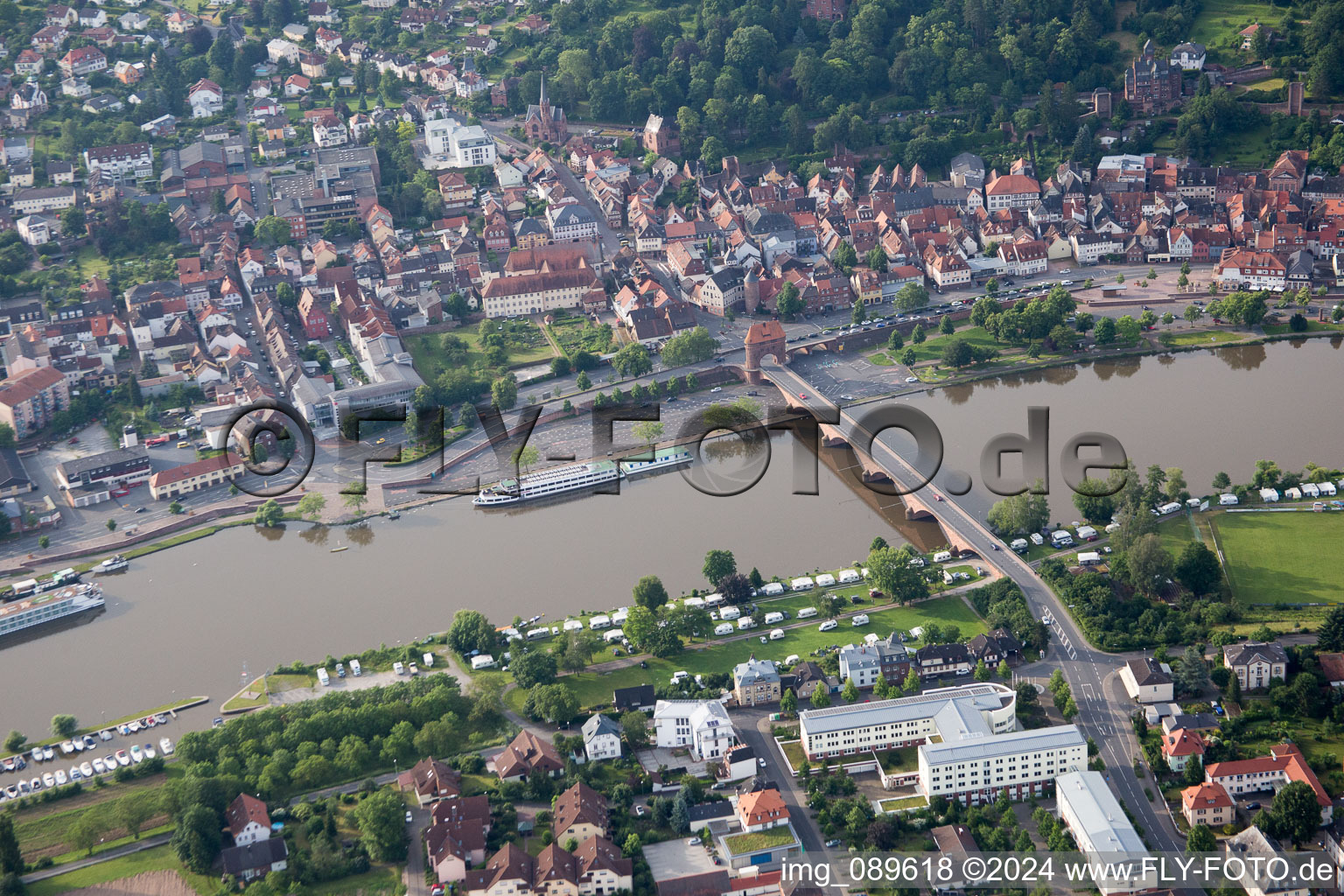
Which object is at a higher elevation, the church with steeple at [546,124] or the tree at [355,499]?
the church with steeple at [546,124]

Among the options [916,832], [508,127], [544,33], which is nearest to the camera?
[916,832]

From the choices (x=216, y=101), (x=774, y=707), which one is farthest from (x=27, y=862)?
(x=216, y=101)

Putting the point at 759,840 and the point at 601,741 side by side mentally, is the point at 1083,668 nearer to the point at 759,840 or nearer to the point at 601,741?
the point at 759,840

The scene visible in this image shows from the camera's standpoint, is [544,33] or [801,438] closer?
[801,438]

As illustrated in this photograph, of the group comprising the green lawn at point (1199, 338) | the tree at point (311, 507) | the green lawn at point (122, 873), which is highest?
the green lawn at point (1199, 338)

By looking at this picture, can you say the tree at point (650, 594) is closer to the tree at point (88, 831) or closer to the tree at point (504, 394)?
the tree at point (88, 831)

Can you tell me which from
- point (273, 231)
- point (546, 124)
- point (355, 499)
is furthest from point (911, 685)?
point (546, 124)

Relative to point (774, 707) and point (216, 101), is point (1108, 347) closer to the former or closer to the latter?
point (774, 707)

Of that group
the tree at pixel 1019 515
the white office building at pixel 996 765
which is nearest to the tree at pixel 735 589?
the tree at pixel 1019 515
